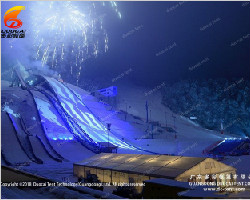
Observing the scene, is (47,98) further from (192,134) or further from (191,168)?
(191,168)

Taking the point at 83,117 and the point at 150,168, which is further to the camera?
the point at 83,117

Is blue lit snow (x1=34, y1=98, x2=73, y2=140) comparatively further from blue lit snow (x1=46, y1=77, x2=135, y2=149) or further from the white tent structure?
the white tent structure

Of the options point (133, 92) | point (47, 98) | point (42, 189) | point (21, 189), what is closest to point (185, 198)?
point (42, 189)

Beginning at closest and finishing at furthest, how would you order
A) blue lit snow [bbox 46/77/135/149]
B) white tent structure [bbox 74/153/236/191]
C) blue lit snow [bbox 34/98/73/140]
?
white tent structure [bbox 74/153/236/191] < blue lit snow [bbox 34/98/73/140] < blue lit snow [bbox 46/77/135/149]

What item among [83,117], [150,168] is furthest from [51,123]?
[150,168]

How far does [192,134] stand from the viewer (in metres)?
48.0

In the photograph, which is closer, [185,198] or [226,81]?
[185,198]

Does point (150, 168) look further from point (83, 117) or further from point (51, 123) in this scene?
point (83, 117)

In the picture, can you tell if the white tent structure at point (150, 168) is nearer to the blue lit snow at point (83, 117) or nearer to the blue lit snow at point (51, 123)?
the blue lit snow at point (83, 117)

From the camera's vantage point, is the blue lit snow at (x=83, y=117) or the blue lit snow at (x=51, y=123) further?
the blue lit snow at (x=83, y=117)

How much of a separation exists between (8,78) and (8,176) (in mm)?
68058

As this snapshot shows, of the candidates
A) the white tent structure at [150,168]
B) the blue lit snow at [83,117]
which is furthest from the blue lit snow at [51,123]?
the white tent structure at [150,168]

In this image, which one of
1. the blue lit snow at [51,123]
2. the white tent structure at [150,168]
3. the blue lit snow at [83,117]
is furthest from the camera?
the blue lit snow at [83,117]

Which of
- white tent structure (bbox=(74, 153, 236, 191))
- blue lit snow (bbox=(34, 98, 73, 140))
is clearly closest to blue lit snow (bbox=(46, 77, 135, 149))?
blue lit snow (bbox=(34, 98, 73, 140))
